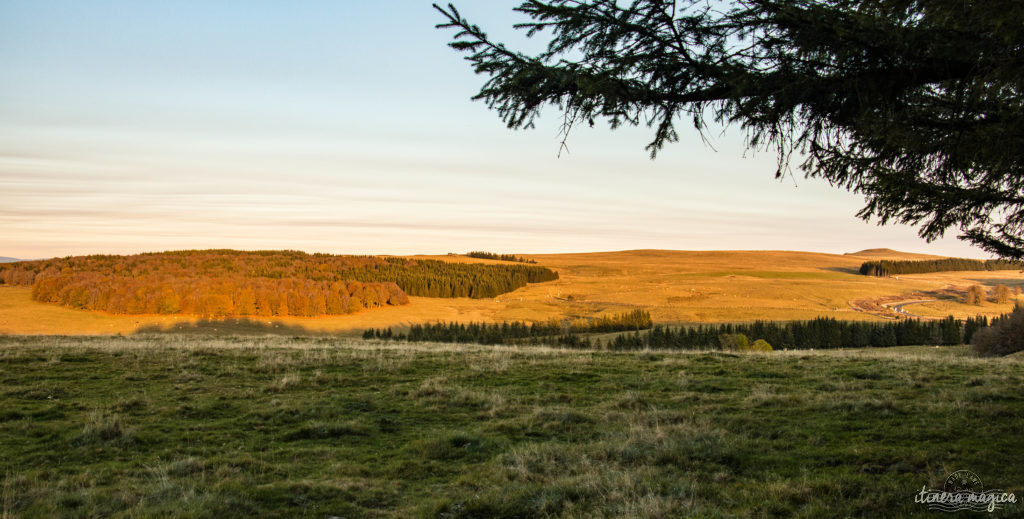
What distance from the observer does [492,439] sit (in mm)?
9430

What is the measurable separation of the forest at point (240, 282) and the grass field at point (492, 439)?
81.8 m

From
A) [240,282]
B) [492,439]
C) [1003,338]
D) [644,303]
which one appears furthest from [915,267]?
[492,439]

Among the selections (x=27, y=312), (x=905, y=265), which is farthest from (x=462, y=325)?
(x=905, y=265)

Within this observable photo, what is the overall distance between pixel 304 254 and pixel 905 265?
190308 millimetres

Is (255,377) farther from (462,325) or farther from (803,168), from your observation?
(462,325)

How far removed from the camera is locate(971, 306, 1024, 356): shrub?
35500 mm

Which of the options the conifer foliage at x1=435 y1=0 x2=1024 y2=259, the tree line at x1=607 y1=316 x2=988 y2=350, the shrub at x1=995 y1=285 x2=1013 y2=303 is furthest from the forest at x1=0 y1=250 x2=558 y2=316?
the shrub at x1=995 y1=285 x2=1013 y2=303

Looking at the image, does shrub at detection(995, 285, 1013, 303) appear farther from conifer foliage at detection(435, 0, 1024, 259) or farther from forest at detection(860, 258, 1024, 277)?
conifer foliage at detection(435, 0, 1024, 259)

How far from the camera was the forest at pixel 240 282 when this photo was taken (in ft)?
293

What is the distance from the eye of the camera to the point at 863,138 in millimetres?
7035

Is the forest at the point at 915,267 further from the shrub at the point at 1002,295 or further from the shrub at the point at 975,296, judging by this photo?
the shrub at the point at 975,296

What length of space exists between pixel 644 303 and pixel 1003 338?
93923 mm

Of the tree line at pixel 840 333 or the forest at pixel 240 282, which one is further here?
the forest at pixel 240 282

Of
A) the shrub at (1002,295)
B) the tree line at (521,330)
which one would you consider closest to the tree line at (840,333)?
the tree line at (521,330)
